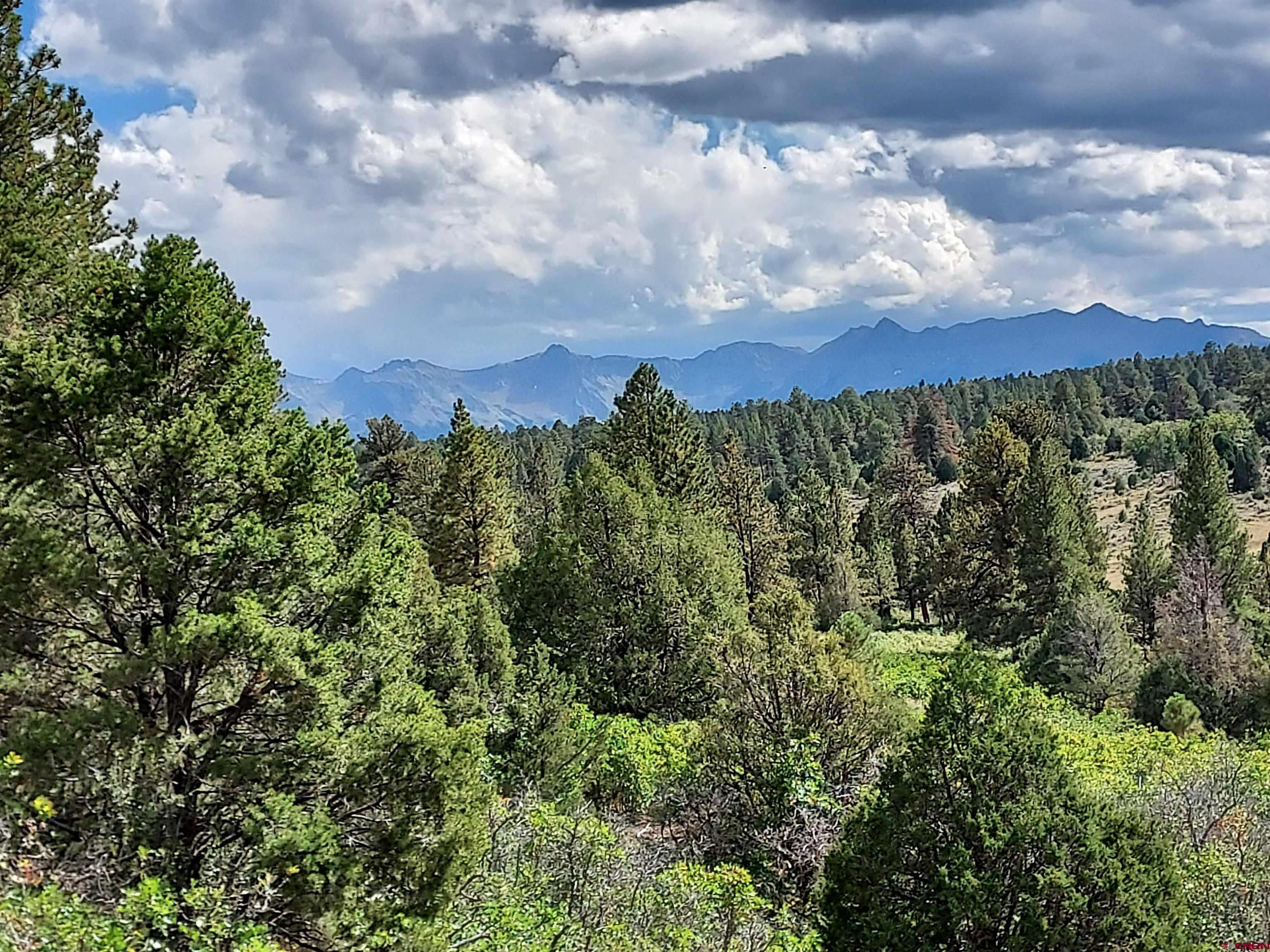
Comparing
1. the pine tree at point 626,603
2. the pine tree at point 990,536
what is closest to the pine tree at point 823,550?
the pine tree at point 990,536

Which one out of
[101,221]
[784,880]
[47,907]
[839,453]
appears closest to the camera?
[47,907]

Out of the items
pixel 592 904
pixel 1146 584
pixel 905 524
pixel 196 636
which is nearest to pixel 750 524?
pixel 1146 584

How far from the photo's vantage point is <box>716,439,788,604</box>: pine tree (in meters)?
39.3

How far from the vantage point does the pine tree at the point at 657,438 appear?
111ft

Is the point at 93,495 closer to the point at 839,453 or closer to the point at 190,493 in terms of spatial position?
the point at 190,493

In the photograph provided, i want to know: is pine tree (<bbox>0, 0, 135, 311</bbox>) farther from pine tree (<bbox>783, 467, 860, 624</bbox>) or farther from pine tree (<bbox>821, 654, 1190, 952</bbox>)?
pine tree (<bbox>783, 467, 860, 624</bbox>)

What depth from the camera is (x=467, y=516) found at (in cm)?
3344

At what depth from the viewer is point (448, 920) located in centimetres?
907

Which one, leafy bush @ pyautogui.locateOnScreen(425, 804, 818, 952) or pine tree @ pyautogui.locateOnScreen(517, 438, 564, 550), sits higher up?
pine tree @ pyautogui.locateOnScreen(517, 438, 564, 550)

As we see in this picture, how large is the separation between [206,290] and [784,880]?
1030cm

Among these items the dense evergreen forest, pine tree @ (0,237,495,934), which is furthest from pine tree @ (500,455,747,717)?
pine tree @ (0,237,495,934)

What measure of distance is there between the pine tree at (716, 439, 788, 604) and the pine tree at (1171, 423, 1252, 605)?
15340 mm

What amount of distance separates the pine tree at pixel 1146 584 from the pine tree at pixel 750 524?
1368 cm

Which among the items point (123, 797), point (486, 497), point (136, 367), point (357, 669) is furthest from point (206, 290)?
point (486, 497)
